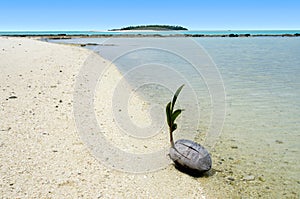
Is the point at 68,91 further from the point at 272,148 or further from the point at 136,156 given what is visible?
the point at 272,148

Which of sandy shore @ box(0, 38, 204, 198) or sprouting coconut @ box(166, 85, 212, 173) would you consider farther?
sprouting coconut @ box(166, 85, 212, 173)

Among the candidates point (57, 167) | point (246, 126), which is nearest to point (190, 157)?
point (57, 167)

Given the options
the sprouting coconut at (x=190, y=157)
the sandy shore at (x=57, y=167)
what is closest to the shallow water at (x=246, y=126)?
the sprouting coconut at (x=190, y=157)

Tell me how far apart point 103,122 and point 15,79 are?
5912 millimetres

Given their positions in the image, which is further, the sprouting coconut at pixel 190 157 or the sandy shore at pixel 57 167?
the sprouting coconut at pixel 190 157

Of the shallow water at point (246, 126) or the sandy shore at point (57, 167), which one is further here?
the shallow water at point (246, 126)

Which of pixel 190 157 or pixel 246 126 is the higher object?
pixel 190 157

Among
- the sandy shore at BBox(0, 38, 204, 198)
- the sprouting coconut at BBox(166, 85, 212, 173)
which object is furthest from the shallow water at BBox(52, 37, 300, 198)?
the sandy shore at BBox(0, 38, 204, 198)

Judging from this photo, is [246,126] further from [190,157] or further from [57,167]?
[57,167]

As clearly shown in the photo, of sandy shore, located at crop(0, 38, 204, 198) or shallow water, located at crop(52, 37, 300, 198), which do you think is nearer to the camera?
sandy shore, located at crop(0, 38, 204, 198)

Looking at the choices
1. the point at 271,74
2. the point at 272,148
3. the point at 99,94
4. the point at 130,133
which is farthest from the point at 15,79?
the point at 271,74

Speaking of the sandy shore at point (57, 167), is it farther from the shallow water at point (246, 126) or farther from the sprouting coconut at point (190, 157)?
the shallow water at point (246, 126)

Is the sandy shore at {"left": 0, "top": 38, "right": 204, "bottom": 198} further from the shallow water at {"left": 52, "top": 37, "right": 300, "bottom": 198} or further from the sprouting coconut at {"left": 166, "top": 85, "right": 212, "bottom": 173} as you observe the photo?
the shallow water at {"left": 52, "top": 37, "right": 300, "bottom": 198}

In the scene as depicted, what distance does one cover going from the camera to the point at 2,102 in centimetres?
880
